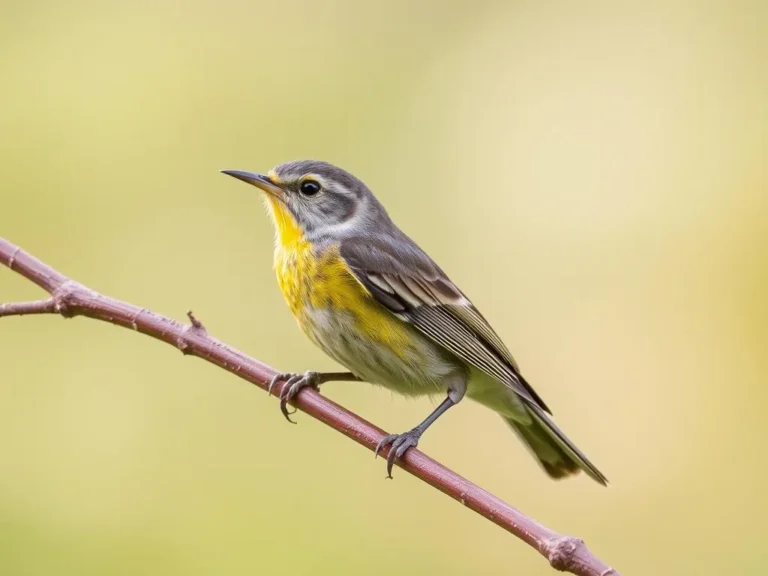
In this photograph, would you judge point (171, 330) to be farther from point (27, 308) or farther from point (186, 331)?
point (27, 308)

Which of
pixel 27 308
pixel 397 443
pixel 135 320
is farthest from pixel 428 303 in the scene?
pixel 27 308

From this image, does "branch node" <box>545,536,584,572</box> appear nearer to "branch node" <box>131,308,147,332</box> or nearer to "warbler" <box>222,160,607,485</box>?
"warbler" <box>222,160,607,485</box>

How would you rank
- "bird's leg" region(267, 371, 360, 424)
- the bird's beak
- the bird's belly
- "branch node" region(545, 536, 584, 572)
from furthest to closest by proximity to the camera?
the bird's beak < the bird's belly < "bird's leg" region(267, 371, 360, 424) < "branch node" region(545, 536, 584, 572)

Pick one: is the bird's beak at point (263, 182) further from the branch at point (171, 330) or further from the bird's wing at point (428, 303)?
the branch at point (171, 330)

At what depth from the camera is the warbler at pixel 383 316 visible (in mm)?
4047

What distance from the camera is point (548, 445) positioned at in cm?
439

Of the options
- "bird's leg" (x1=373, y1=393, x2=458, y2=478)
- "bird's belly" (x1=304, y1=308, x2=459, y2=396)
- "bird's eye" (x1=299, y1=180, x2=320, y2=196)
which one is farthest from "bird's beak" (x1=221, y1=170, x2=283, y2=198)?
"bird's leg" (x1=373, y1=393, x2=458, y2=478)

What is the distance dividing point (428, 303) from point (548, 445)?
2.81 feet

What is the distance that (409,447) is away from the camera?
135 inches

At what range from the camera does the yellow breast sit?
405 centimetres

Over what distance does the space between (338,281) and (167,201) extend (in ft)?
9.97

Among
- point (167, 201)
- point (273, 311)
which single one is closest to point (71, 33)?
point (167, 201)

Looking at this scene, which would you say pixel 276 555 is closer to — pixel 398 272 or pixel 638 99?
pixel 398 272

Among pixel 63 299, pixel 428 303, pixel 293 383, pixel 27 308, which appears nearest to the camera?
pixel 27 308
